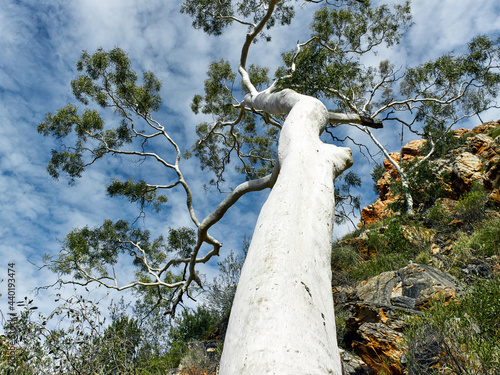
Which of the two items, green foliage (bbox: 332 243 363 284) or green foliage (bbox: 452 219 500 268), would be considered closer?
green foliage (bbox: 452 219 500 268)

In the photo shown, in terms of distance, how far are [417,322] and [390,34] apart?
40.8 ft

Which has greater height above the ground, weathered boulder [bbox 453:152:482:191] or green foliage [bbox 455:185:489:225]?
weathered boulder [bbox 453:152:482:191]

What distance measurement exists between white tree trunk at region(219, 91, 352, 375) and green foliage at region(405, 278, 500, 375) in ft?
5.79

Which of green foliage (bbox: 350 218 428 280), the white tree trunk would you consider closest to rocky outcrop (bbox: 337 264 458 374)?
green foliage (bbox: 350 218 428 280)

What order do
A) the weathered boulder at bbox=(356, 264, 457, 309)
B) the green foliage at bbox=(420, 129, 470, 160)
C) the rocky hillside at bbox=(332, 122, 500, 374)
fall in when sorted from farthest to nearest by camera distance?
the green foliage at bbox=(420, 129, 470, 160) → the weathered boulder at bbox=(356, 264, 457, 309) → the rocky hillside at bbox=(332, 122, 500, 374)

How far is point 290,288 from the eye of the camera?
4.18 ft

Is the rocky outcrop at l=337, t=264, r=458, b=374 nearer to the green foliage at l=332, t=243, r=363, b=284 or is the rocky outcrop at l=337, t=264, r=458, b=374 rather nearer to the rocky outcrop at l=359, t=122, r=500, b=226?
the green foliage at l=332, t=243, r=363, b=284

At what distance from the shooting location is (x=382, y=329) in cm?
363

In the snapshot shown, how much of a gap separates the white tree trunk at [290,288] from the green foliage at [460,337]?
1.76m

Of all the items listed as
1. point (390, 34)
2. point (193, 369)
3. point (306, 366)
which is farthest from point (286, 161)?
point (390, 34)

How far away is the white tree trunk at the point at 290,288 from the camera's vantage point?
1065 mm

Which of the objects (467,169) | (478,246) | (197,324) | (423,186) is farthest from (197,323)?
(467,169)

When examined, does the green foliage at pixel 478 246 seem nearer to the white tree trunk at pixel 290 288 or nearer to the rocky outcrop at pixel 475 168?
the rocky outcrop at pixel 475 168

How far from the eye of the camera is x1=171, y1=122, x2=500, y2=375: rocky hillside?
2.85 m
